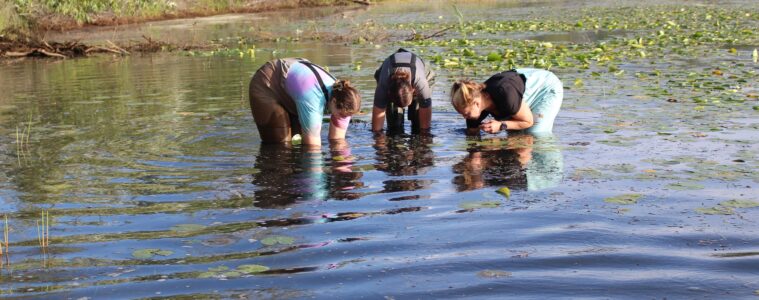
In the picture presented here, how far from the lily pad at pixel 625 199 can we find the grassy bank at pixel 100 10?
75.8ft

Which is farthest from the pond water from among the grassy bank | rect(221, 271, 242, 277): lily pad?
the grassy bank

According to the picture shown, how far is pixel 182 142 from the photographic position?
1063cm

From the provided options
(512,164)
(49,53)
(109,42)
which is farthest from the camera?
(109,42)

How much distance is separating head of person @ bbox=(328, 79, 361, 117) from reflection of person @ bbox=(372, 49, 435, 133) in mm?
824

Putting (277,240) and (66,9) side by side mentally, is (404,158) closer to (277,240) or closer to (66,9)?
(277,240)

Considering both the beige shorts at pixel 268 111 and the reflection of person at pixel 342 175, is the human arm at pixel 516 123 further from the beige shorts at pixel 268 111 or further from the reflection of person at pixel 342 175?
the beige shorts at pixel 268 111

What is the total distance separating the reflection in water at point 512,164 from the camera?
25.7ft

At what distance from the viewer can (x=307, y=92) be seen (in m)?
8.99

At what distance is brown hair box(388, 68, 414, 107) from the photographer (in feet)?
30.8

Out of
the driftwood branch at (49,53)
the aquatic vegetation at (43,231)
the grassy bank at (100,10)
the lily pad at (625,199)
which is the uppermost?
the grassy bank at (100,10)

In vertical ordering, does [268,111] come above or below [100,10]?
below

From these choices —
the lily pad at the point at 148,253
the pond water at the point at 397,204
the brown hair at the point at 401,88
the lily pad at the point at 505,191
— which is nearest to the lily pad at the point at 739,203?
the pond water at the point at 397,204

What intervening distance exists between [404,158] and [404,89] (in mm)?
712

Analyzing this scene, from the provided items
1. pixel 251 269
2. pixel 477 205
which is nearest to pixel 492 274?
pixel 251 269
